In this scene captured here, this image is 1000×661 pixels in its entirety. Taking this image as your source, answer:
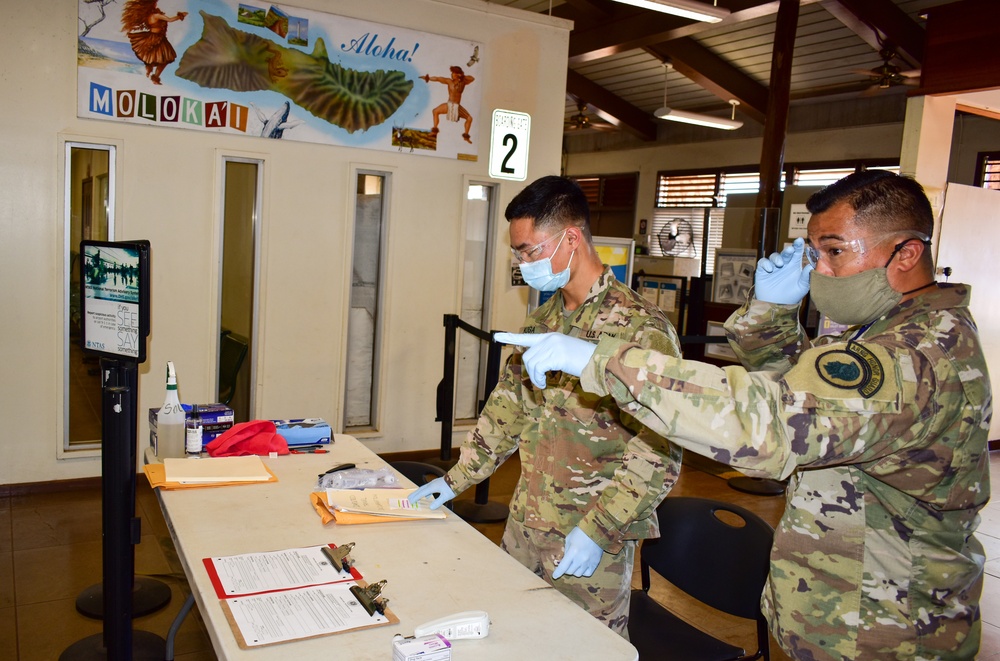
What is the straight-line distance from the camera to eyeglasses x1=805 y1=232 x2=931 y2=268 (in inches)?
61.9

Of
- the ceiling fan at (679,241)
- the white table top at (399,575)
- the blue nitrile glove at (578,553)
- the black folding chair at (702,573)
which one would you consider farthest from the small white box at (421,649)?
the ceiling fan at (679,241)

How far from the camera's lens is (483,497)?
4.68m

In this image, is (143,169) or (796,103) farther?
(796,103)

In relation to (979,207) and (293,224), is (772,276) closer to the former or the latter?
(293,224)

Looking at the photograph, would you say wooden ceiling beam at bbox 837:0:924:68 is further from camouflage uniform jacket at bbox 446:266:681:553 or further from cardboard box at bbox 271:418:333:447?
cardboard box at bbox 271:418:333:447

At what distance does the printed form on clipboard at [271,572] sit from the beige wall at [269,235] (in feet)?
10.6

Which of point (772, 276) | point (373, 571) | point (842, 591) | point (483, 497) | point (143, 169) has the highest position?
point (143, 169)

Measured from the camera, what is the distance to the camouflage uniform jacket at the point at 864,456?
1158mm

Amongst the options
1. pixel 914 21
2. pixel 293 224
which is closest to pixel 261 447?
pixel 293 224

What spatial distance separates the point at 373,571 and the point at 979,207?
6.89 meters

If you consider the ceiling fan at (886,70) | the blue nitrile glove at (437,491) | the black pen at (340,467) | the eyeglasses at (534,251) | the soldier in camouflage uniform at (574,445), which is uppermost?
the ceiling fan at (886,70)

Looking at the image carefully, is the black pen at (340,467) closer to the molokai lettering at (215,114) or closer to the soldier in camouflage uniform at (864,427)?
the soldier in camouflage uniform at (864,427)

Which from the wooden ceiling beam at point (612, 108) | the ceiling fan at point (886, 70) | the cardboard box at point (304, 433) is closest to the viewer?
the cardboard box at point (304, 433)

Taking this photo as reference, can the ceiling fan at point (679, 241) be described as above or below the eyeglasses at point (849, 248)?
above
